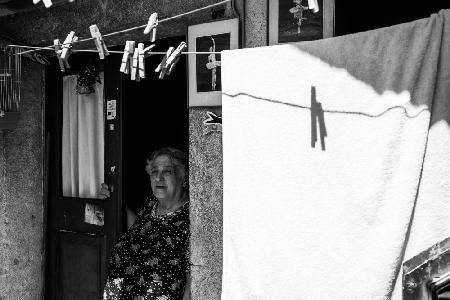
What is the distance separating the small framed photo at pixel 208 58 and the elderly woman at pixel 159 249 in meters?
1.05

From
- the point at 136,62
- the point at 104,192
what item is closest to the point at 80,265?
the point at 104,192

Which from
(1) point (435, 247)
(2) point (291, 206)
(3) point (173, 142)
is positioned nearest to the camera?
(1) point (435, 247)

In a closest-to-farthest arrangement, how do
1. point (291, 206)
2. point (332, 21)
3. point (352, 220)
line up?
1. point (352, 220)
2. point (291, 206)
3. point (332, 21)

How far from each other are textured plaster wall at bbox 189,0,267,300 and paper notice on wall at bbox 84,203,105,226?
4.89ft

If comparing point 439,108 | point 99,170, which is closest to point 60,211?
point 99,170

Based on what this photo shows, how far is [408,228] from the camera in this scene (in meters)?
2.38

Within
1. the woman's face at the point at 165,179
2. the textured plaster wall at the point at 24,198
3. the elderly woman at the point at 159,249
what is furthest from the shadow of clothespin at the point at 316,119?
the textured plaster wall at the point at 24,198

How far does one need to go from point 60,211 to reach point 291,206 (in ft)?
10.2

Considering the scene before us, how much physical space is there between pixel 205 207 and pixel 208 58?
1105mm

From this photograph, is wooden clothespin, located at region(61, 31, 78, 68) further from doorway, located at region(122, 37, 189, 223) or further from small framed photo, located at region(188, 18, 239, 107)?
doorway, located at region(122, 37, 189, 223)

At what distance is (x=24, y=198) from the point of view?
4742mm

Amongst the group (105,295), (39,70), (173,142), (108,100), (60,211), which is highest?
(39,70)

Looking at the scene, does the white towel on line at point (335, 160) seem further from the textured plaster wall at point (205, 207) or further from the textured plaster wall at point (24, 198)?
the textured plaster wall at point (24, 198)

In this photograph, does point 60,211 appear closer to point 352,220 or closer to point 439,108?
point 352,220
